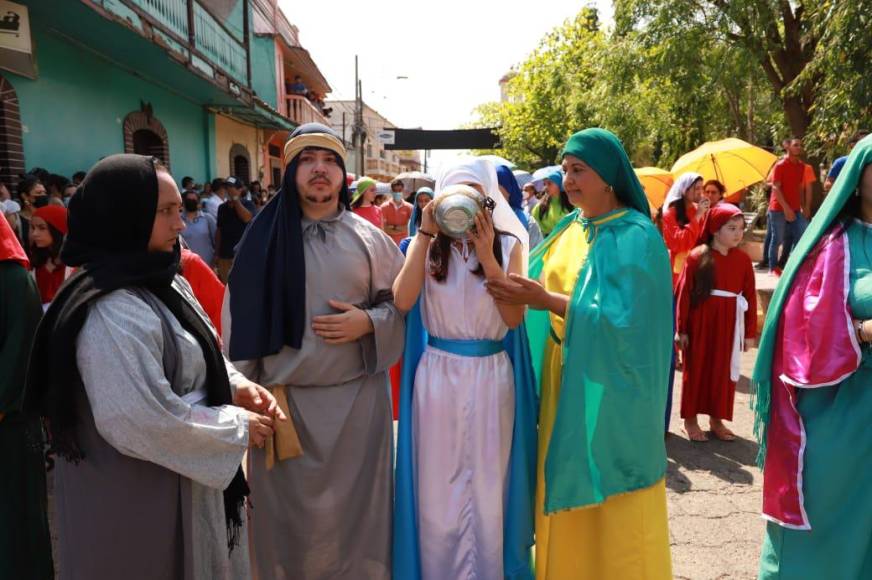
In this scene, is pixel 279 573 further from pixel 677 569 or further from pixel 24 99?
pixel 24 99

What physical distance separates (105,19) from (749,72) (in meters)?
9.98

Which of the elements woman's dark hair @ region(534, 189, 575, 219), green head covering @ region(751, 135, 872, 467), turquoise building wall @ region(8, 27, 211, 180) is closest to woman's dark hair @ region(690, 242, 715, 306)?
green head covering @ region(751, 135, 872, 467)

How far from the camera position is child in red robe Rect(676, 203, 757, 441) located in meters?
4.09

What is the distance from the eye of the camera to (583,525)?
2.31 meters

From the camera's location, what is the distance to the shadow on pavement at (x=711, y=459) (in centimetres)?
366

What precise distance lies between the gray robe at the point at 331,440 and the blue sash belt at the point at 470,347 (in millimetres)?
191

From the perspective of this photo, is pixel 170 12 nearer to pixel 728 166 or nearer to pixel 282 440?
pixel 728 166

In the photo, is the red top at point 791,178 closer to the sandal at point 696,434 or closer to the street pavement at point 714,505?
the street pavement at point 714,505

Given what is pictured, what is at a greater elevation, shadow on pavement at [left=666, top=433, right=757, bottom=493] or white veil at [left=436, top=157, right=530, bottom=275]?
white veil at [left=436, top=157, right=530, bottom=275]

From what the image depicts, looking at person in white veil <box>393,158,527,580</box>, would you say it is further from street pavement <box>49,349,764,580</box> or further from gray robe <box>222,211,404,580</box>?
street pavement <box>49,349,764,580</box>

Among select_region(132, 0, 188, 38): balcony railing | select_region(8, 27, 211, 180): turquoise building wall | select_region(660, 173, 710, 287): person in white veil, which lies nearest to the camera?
select_region(660, 173, 710, 287): person in white veil

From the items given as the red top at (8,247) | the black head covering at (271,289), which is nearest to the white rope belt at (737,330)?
the black head covering at (271,289)

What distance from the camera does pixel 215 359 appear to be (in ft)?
5.60

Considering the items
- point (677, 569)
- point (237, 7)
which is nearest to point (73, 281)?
point (677, 569)
